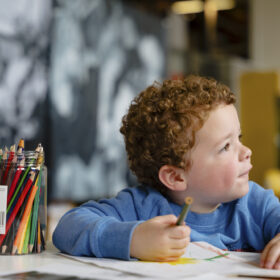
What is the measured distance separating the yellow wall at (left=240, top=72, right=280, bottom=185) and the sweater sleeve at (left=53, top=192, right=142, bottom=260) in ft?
15.7

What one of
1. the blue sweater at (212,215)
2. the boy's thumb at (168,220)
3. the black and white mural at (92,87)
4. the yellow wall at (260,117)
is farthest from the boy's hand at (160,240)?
the yellow wall at (260,117)

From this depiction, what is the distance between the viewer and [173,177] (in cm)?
93

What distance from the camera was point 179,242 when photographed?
0.71 m

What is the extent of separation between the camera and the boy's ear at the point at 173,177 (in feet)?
3.02

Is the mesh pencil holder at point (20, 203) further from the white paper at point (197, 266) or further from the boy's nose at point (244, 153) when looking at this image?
the boy's nose at point (244, 153)

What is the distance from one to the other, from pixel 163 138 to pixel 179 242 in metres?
0.25

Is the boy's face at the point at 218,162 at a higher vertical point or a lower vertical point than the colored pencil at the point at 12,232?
higher

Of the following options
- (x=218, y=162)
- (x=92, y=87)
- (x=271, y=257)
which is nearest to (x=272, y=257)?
(x=271, y=257)

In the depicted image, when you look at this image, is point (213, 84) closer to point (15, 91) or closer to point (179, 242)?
point (179, 242)

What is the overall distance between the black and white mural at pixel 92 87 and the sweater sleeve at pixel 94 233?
2.19 metres

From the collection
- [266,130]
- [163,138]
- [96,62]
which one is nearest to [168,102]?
[163,138]

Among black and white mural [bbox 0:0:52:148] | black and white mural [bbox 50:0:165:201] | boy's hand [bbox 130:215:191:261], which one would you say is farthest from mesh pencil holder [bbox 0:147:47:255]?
black and white mural [bbox 50:0:165:201]

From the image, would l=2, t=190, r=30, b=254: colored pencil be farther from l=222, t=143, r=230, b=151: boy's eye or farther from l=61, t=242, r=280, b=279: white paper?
l=222, t=143, r=230, b=151: boy's eye

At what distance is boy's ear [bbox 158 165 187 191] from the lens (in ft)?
3.02
